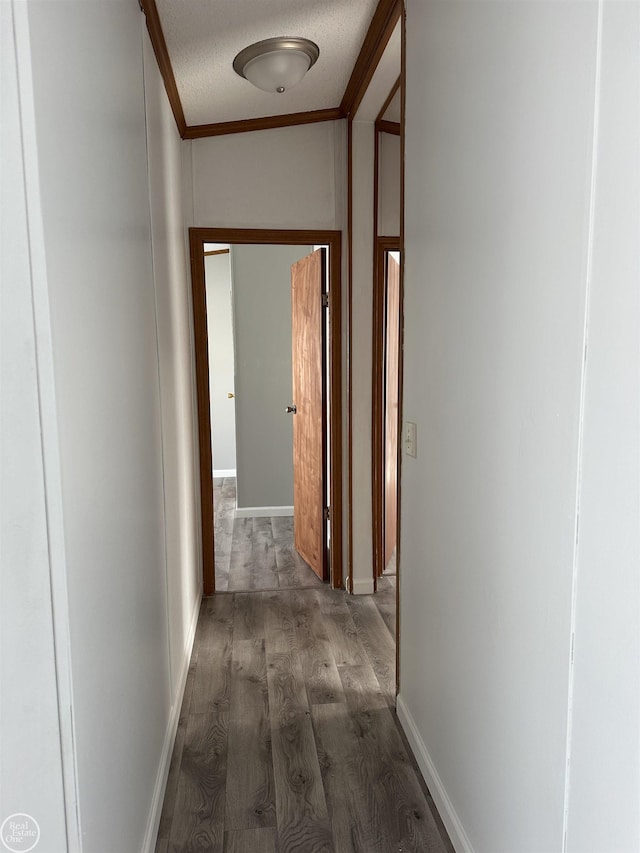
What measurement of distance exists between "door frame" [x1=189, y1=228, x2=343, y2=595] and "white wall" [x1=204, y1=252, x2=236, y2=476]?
3.24 metres

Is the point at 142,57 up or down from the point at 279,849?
up

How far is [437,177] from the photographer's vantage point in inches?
67.1

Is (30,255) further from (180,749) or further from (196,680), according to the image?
(196,680)

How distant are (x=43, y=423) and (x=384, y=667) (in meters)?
2.11

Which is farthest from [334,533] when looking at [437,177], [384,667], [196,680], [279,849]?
[437,177]

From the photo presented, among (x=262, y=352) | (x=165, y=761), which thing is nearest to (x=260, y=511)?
(x=262, y=352)

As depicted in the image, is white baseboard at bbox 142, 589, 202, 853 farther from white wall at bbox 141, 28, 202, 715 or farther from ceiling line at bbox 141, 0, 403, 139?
ceiling line at bbox 141, 0, 403, 139

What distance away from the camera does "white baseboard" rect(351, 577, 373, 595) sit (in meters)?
3.41

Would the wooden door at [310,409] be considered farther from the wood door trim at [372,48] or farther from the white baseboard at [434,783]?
the white baseboard at [434,783]

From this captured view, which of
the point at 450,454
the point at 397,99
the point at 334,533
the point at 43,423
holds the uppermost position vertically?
the point at 397,99

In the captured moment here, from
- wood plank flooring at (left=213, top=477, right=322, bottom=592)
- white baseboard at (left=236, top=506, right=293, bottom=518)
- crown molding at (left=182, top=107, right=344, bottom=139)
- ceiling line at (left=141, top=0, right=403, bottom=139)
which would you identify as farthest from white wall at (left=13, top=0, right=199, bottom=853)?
white baseboard at (left=236, top=506, right=293, bottom=518)

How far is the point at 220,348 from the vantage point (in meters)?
6.66

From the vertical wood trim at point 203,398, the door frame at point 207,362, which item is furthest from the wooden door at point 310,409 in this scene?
the vertical wood trim at point 203,398

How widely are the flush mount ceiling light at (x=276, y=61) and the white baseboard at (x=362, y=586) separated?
8.09 ft
